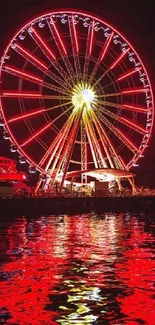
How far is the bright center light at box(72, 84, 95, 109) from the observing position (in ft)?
→ 195

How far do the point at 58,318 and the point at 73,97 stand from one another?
44201 mm

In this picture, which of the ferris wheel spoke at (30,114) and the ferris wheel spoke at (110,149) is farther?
the ferris wheel spoke at (110,149)

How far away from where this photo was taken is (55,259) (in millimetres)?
27344

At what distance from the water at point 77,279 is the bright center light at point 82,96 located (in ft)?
77.3

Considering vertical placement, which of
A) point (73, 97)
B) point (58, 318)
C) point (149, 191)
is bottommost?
point (58, 318)

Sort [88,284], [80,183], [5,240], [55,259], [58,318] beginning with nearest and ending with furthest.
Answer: [58,318] < [88,284] < [55,259] < [5,240] < [80,183]

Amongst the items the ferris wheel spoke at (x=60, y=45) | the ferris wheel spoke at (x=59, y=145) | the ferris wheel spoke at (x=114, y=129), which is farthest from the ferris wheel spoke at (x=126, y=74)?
the ferris wheel spoke at (x=59, y=145)

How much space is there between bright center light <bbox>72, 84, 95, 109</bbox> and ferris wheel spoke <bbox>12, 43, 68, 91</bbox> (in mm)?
1893

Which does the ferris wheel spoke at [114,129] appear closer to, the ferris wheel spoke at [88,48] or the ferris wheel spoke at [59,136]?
the ferris wheel spoke at [59,136]

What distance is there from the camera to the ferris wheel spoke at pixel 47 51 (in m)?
56.3

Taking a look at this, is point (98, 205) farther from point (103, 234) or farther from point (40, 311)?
point (40, 311)

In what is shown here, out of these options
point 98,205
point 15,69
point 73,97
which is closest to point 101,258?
point 15,69

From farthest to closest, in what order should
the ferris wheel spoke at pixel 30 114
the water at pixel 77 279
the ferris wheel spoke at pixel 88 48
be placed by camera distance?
the ferris wheel spoke at pixel 88 48
the ferris wheel spoke at pixel 30 114
the water at pixel 77 279

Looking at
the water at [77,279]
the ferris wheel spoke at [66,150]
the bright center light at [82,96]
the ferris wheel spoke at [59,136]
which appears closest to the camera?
the water at [77,279]
